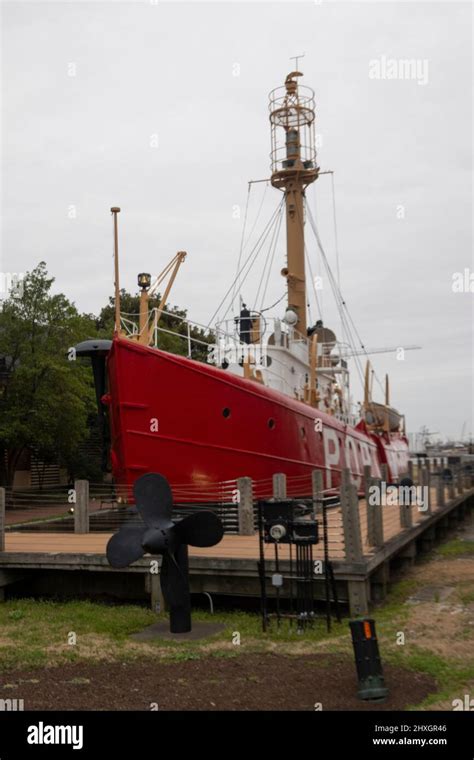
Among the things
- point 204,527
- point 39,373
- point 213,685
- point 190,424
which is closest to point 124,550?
point 204,527

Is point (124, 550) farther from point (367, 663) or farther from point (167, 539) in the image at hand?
point (367, 663)

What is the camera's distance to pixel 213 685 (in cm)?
765

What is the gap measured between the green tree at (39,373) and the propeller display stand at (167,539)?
16047mm

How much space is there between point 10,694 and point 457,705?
4.29 metres

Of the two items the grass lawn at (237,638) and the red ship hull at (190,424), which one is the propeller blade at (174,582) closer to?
the grass lawn at (237,638)

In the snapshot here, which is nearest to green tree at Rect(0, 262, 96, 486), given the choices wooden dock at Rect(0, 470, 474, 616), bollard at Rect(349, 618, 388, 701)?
wooden dock at Rect(0, 470, 474, 616)

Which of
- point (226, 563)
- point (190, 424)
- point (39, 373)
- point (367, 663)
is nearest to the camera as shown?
point (367, 663)

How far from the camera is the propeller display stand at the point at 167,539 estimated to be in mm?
9406

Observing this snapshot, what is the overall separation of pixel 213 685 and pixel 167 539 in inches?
85.7

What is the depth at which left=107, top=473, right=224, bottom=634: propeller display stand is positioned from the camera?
941 centimetres

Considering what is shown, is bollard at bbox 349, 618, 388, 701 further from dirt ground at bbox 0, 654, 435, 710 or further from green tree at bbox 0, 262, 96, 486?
green tree at bbox 0, 262, 96, 486

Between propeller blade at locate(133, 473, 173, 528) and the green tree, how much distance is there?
15990 millimetres

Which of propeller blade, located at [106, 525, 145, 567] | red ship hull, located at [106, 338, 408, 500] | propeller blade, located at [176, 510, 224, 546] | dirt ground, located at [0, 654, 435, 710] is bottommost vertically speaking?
dirt ground, located at [0, 654, 435, 710]
